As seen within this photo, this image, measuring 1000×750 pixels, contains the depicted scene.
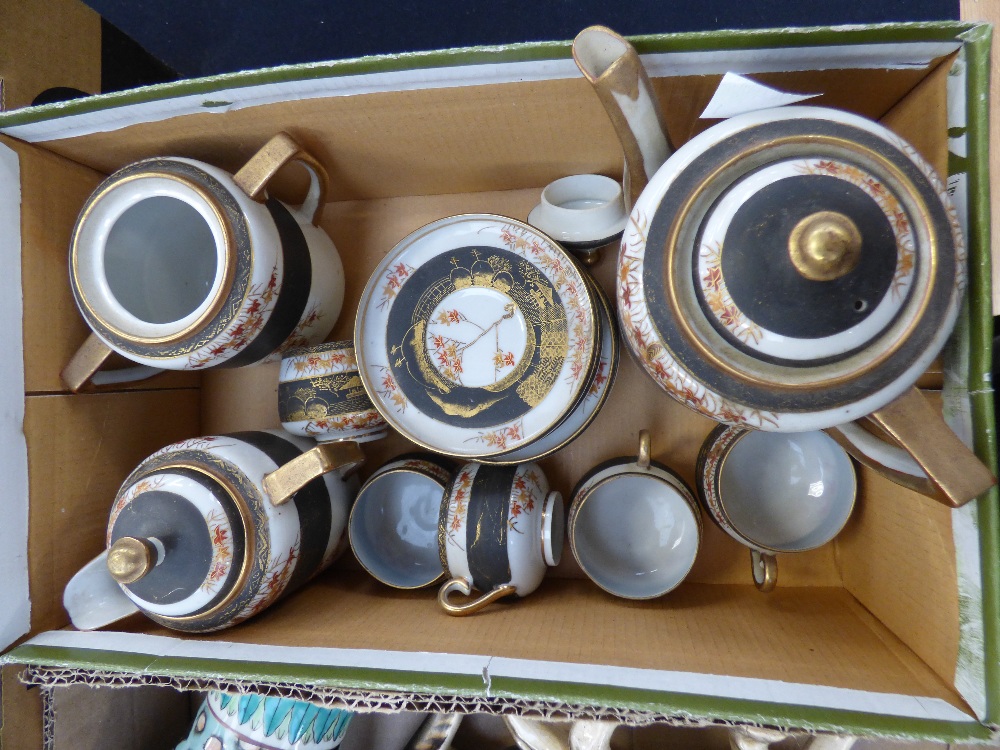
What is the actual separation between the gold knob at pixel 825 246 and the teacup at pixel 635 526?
40cm

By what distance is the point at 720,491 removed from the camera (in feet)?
2.85

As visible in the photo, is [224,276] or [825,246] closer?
[825,246]

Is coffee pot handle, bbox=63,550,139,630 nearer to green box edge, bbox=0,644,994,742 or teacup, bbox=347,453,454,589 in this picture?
green box edge, bbox=0,644,994,742

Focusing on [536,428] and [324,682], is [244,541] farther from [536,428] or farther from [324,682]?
[536,428]

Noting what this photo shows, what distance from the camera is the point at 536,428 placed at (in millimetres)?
759

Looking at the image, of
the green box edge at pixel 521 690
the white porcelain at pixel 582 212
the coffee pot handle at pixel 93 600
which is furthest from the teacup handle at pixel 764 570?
the coffee pot handle at pixel 93 600

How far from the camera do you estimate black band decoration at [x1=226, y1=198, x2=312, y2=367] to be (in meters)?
0.80

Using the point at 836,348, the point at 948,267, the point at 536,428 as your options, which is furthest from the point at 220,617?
the point at 948,267

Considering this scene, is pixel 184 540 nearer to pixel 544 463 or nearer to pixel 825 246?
pixel 544 463

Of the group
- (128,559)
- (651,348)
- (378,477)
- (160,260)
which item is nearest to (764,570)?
(651,348)

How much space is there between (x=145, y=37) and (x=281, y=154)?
937 mm

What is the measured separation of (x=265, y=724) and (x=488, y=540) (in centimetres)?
40

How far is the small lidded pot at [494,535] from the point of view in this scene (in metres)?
0.78

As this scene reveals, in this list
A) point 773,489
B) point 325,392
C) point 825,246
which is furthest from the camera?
point 773,489
